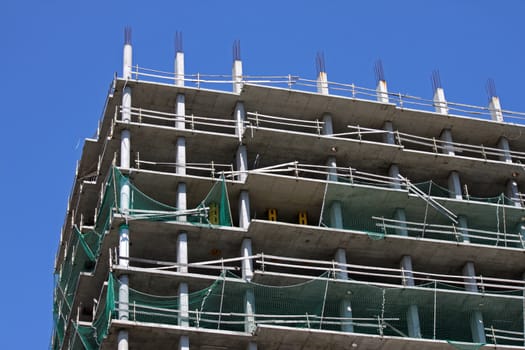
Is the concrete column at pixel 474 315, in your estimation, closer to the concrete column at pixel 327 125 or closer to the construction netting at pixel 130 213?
the concrete column at pixel 327 125

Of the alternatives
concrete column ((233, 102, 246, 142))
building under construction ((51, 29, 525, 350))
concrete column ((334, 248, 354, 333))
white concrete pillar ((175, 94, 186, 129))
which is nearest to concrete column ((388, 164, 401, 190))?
building under construction ((51, 29, 525, 350))

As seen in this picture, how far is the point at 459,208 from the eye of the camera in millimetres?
68688

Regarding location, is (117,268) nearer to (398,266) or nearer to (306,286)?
(306,286)

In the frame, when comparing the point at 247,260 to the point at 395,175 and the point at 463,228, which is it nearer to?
the point at 395,175

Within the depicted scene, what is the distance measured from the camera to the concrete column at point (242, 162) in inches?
2603

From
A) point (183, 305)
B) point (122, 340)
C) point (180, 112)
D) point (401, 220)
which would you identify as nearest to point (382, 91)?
point (401, 220)

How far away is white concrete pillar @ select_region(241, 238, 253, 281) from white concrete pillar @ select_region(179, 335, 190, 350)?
184 inches

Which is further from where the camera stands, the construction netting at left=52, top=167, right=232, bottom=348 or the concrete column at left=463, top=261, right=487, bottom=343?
the concrete column at left=463, top=261, right=487, bottom=343

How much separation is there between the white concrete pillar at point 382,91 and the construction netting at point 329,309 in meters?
11.9

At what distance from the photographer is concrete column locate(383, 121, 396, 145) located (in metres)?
71.1

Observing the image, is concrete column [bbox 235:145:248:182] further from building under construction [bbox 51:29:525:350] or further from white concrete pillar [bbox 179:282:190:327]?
white concrete pillar [bbox 179:282:190:327]

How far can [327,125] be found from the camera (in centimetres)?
7044

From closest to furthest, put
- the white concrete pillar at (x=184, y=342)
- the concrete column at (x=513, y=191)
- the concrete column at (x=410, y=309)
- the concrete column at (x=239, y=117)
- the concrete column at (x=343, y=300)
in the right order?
the white concrete pillar at (x=184, y=342), the concrete column at (x=343, y=300), the concrete column at (x=410, y=309), the concrete column at (x=239, y=117), the concrete column at (x=513, y=191)

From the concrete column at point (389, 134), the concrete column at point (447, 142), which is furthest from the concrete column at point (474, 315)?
the concrete column at point (389, 134)
